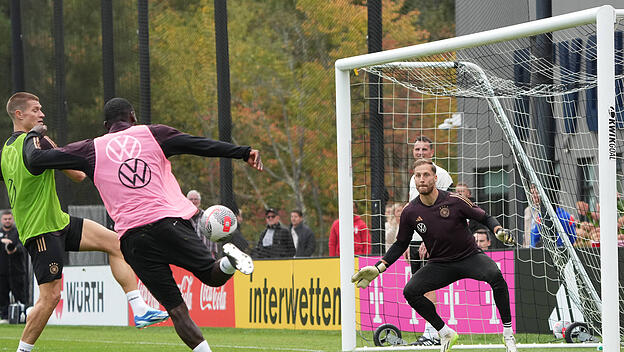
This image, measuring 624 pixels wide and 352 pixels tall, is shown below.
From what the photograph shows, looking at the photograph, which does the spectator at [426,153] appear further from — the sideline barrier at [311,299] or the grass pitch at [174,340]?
the grass pitch at [174,340]

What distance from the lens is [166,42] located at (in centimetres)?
3678

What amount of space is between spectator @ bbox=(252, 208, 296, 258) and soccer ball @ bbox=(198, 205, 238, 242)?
9.82 m

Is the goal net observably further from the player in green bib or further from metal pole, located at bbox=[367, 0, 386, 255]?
the player in green bib

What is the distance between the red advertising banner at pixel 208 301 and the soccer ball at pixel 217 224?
9483mm

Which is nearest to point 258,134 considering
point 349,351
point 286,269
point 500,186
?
point 286,269

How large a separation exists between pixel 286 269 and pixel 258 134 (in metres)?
23.3

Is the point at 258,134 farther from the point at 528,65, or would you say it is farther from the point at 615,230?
the point at 615,230

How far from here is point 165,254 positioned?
749cm

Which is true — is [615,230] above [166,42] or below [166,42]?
below

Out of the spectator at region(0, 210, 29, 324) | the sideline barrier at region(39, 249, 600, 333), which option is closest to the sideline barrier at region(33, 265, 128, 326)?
the sideline barrier at region(39, 249, 600, 333)

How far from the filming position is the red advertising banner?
680 inches

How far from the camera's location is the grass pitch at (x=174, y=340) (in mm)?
12234

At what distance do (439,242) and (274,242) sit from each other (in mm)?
7818

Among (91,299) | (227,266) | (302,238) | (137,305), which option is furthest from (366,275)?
(91,299)
